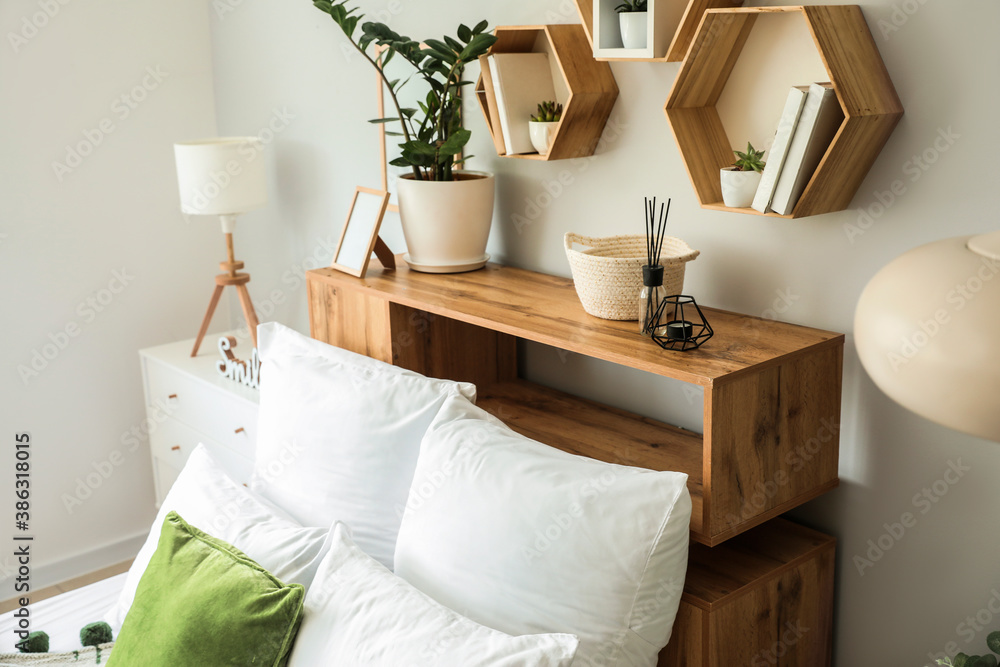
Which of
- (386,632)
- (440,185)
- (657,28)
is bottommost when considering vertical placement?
(386,632)

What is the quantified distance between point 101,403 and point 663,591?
7.79 feet

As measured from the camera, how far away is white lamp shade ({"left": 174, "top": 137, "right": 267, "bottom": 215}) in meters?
2.55

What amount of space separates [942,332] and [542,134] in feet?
4.30

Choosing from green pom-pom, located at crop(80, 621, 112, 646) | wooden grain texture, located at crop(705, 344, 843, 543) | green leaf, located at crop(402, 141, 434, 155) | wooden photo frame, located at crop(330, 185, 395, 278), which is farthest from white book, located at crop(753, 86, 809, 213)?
green pom-pom, located at crop(80, 621, 112, 646)

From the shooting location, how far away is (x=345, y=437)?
1701 mm

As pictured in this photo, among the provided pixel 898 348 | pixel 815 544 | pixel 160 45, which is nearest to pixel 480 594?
pixel 815 544

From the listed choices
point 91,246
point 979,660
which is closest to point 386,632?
point 979,660

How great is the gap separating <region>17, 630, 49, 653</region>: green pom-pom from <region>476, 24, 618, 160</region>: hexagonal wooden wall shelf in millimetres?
1415

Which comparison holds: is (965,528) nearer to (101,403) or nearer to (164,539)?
(164,539)

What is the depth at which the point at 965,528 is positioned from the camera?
135 centimetres

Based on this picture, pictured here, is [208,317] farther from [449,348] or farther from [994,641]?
[994,641]

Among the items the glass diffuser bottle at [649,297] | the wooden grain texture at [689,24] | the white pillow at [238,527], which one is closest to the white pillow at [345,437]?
the white pillow at [238,527]

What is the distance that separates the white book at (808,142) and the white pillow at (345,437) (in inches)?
27.1

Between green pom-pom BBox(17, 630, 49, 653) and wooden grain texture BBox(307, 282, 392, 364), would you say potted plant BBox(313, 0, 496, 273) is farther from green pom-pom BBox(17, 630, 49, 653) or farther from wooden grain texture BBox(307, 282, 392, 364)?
green pom-pom BBox(17, 630, 49, 653)
